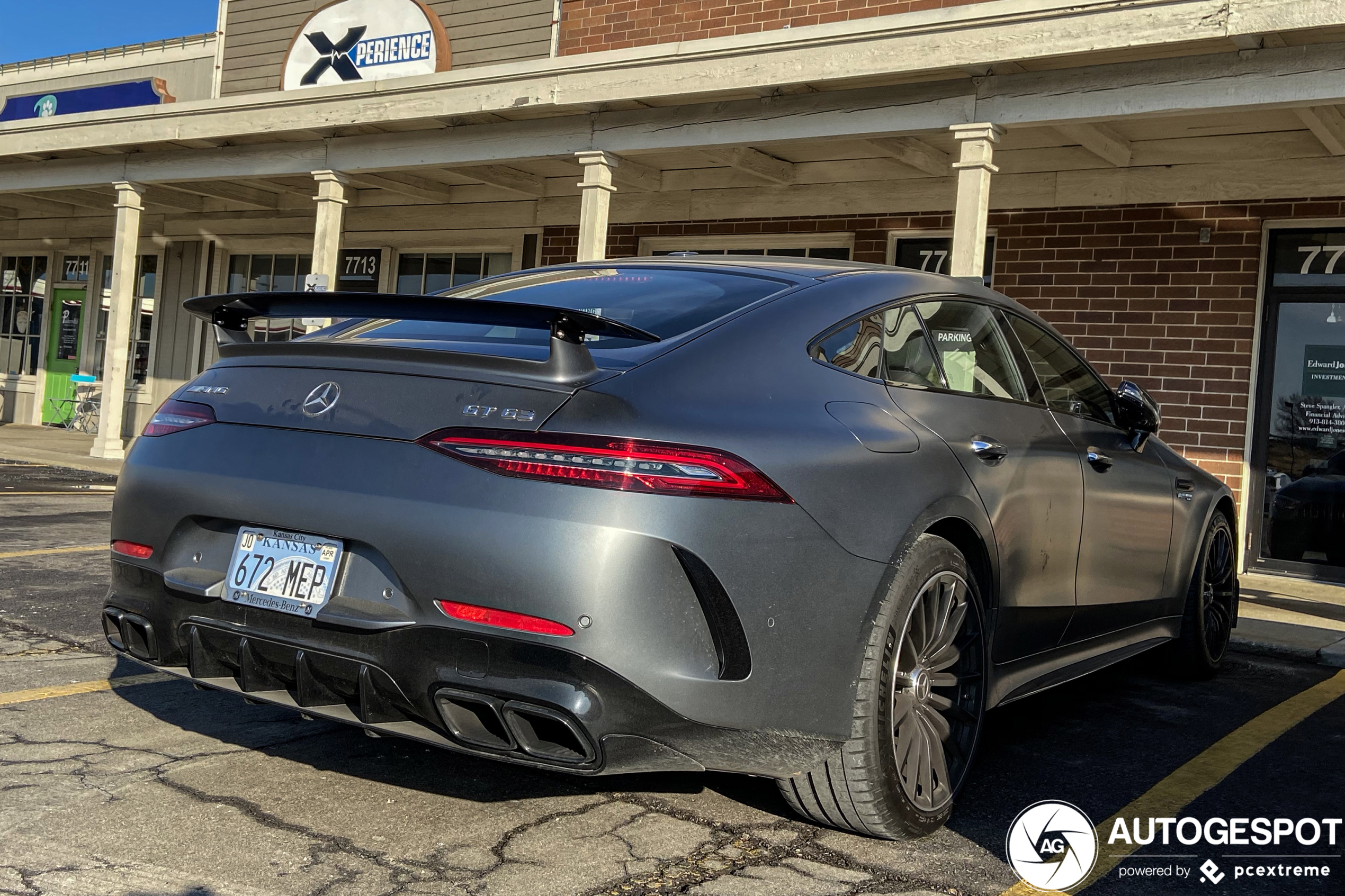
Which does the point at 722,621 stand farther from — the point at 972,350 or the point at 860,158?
the point at 860,158

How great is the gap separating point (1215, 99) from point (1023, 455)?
16.7 ft

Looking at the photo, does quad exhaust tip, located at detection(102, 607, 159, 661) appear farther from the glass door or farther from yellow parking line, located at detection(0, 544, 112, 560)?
the glass door

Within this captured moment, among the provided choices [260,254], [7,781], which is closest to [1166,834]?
[7,781]

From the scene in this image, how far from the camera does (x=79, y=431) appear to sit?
1869 cm

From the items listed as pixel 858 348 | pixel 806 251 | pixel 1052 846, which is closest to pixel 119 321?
pixel 806 251

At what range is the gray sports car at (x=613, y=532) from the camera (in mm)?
2521

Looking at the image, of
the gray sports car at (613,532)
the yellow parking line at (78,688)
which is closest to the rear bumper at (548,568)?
the gray sports car at (613,532)

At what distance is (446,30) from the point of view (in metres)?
14.3

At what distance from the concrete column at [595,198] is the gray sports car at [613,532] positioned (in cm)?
689

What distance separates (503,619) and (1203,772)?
8.00ft

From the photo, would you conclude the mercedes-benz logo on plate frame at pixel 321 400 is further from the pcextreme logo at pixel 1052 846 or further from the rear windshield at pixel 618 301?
the pcextreme logo at pixel 1052 846

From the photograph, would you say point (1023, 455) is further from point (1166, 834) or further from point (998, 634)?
point (1166, 834)

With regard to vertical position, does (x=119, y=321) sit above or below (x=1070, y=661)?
above

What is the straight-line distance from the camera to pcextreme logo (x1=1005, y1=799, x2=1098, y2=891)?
9.50 ft
